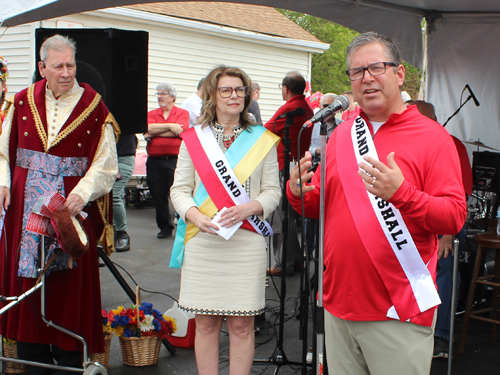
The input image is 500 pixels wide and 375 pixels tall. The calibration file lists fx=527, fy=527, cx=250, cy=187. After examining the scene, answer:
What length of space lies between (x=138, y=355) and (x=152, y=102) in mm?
9269

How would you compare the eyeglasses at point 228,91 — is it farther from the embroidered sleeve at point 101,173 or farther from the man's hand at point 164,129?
the man's hand at point 164,129

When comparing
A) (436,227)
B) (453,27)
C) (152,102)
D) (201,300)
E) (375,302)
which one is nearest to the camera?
(436,227)

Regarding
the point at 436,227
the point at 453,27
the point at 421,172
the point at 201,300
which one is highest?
the point at 453,27

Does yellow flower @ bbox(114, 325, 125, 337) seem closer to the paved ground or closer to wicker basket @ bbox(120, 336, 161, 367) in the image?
wicker basket @ bbox(120, 336, 161, 367)

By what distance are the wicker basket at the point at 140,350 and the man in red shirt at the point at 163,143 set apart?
404 centimetres

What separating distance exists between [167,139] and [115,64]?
12.0ft

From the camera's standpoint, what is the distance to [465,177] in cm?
382

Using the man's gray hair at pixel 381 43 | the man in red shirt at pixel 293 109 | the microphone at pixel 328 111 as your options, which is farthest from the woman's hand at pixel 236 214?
the man in red shirt at pixel 293 109

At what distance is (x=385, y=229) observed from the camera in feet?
6.38

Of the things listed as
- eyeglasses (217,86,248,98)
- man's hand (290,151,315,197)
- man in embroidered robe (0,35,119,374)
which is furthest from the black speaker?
man's hand (290,151,315,197)

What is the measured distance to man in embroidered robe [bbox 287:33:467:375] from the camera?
1886 millimetres

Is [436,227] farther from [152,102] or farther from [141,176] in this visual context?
[152,102]

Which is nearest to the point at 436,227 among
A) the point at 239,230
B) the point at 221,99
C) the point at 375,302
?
the point at 375,302

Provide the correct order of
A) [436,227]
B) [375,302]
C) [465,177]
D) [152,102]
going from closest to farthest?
[436,227]
[375,302]
[465,177]
[152,102]
